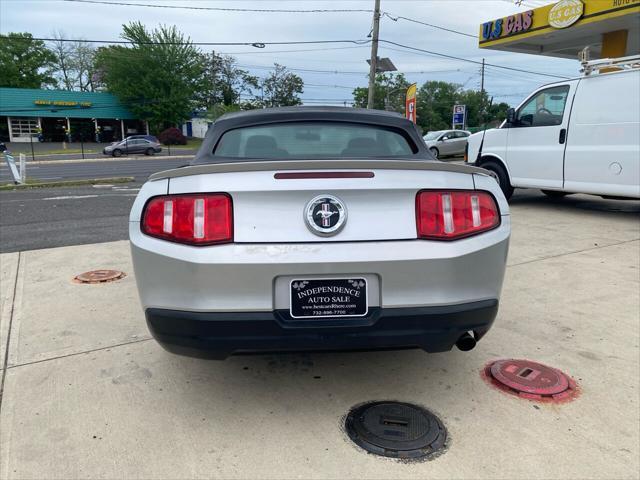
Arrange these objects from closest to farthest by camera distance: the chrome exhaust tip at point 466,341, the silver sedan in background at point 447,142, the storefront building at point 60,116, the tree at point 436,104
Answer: the chrome exhaust tip at point 466,341
the silver sedan in background at point 447,142
the storefront building at point 60,116
the tree at point 436,104

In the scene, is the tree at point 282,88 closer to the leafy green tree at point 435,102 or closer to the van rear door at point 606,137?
the leafy green tree at point 435,102

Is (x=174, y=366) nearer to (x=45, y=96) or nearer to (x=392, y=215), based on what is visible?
(x=392, y=215)

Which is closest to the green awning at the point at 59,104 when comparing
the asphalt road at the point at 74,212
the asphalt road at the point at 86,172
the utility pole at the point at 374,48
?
the asphalt road at the point at 86,172

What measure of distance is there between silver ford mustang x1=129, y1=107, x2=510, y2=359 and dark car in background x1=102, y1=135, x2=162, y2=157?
39.8 metres

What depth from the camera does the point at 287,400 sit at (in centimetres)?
Result: 268

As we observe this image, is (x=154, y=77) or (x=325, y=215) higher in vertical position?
(x=154, y=77)

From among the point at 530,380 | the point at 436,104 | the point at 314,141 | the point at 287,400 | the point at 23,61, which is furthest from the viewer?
the point at 436,104

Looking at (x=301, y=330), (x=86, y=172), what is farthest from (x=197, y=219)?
(x=86, y=172)

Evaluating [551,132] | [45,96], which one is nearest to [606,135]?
[551,132]

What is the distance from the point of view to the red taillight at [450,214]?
228 centimetres

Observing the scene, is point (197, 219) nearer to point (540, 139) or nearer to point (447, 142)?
point (540, 139)

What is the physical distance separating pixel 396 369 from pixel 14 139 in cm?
6413

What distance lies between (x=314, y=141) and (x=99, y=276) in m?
2.85

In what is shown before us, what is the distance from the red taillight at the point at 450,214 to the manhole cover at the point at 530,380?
987 millimetres
